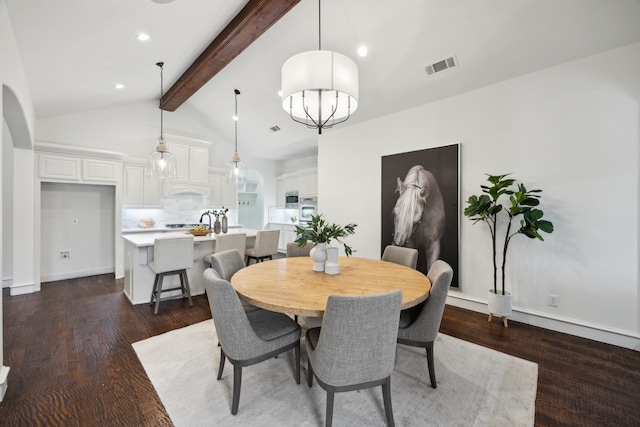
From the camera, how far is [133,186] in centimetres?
536

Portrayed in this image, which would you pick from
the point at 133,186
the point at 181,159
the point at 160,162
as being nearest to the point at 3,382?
the point at 160,162

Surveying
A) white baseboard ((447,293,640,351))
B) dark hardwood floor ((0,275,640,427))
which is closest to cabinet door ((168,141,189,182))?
dark hardwood floor ((0,275,640,427))

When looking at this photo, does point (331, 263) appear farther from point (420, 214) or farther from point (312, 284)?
point (420, 214)

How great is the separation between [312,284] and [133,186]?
16.6ft

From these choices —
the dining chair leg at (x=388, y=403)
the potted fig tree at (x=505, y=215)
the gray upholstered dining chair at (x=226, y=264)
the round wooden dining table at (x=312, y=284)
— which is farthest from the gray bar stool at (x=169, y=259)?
the potted fig tree at (x=505, y=215)

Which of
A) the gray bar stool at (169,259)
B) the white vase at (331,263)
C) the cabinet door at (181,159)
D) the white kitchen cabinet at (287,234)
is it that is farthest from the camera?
the white kitchen cabinet at (287,234)

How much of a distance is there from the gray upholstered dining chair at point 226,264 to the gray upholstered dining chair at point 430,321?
3.97 feet

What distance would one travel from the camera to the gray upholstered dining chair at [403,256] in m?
2.80

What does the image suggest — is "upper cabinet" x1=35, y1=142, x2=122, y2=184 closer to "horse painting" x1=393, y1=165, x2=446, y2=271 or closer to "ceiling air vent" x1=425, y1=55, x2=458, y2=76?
"horse painting" x1=393, y1=165, x2=446, y2=271

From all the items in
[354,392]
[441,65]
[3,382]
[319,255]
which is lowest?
[354,392]

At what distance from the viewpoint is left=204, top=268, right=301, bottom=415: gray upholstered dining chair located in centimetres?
158

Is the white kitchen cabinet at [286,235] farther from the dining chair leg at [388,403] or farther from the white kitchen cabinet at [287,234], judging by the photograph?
the dining chair leg at [388,403]

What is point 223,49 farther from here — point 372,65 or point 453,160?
point 453,160

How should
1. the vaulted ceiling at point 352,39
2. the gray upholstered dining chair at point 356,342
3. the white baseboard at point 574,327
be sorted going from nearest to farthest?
the gray upholstered dining chair at point 356,342
the vaulted ceiling at point 352,39
the white baseboard at point 574,327
